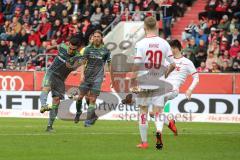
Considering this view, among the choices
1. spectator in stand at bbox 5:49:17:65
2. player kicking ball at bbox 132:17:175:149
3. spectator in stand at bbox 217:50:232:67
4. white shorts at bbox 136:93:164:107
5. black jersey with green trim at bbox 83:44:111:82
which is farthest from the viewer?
spectator in stand at bbox 5:49:17:65

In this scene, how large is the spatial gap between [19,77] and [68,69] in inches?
367

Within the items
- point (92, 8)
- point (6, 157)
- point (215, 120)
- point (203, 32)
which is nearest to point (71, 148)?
point (6, 157)

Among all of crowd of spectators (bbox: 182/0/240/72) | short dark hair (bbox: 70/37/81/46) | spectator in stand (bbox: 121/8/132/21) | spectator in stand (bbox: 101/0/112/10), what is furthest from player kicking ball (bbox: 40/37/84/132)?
spectator in stand (bbox: 101/0/112/10)

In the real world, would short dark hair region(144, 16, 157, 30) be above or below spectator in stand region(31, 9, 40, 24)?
below

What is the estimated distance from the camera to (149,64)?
1485 cm

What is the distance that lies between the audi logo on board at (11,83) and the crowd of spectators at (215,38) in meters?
6.47

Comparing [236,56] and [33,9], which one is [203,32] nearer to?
[236,56]

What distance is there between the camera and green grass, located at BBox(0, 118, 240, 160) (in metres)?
13.6

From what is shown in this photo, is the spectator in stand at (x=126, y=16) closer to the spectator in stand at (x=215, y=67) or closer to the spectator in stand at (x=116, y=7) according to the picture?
the spectator in stand at (x=116, y=7)

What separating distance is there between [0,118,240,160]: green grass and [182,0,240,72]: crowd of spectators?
8340 mm

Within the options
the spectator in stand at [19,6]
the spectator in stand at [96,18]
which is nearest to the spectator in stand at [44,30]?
the spectator in stand at [96,18]

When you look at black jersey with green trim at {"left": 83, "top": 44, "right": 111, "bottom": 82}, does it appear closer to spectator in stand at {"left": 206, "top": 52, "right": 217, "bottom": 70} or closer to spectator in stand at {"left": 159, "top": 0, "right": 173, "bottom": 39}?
spectator in stand at {"left": 206, "top": 52, "right": 217, "bottom": 70}

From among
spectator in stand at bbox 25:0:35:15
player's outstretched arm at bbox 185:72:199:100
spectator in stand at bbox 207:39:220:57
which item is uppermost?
spectator in stand at bbox 25:0:35:15

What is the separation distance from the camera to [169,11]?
33344mm
